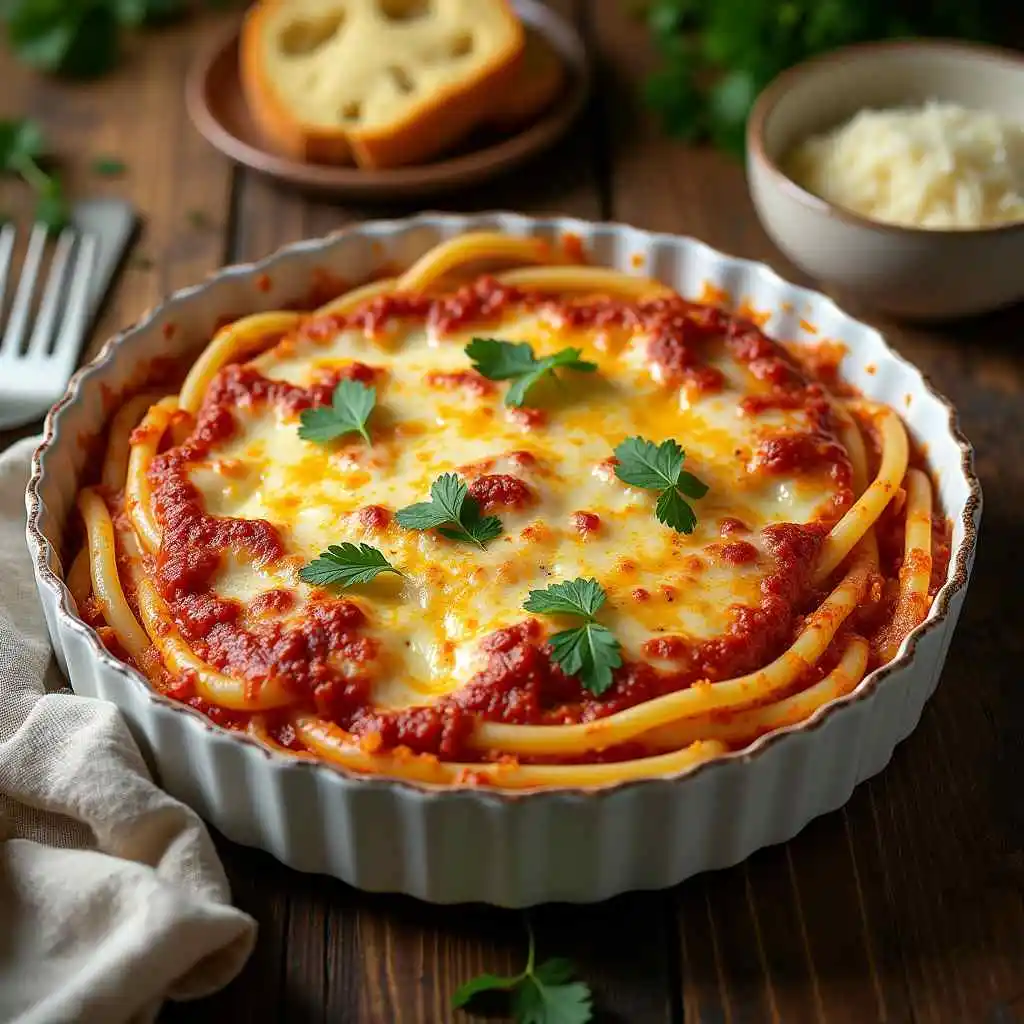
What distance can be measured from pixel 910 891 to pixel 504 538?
1.37 meters

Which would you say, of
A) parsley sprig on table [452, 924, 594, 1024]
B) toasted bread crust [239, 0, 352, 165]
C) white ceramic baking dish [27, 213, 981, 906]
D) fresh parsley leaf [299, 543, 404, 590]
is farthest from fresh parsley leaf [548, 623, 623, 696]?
toasted bread crust [239, 0, 352, 165]

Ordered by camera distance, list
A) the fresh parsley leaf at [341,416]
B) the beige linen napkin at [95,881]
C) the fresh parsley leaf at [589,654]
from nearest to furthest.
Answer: the beige linen napkin at [95,881]
the fresh parsley leaf at [589,654]
the fresh parsley leaf at [341,416]

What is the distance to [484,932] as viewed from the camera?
11.7 feet

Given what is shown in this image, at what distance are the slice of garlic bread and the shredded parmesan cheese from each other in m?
1.49

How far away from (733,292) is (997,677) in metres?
1.65

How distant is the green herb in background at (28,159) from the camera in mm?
6234

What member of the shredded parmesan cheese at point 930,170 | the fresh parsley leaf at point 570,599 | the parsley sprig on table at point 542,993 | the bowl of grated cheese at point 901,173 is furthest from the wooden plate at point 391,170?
the parsley sprig on table at point 542,993

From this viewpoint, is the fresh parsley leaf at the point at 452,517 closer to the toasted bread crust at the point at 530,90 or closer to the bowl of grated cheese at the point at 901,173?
the bowl of grated cheese at the point at 901,173

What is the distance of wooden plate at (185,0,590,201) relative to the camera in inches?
238

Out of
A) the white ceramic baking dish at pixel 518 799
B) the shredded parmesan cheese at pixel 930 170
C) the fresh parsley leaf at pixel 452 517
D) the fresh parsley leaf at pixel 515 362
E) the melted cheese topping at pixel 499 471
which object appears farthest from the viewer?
the shredded parmesan cheese at pixel 930 170

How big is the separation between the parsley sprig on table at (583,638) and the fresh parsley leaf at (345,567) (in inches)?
16.2

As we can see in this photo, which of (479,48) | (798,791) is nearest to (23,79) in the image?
(479,48)

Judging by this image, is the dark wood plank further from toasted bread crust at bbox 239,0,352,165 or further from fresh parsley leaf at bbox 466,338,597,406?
toasted bread crust at bbox 239,0,352,165

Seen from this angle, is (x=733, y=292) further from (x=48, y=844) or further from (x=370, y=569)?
(x=48, y=844)
